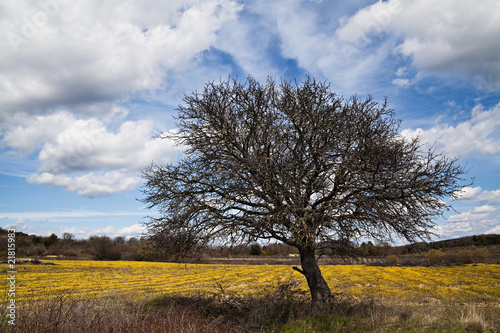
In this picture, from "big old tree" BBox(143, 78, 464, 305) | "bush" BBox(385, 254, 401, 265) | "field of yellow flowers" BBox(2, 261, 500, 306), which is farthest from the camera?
Answer: "bush" BBox(385, 254, 401, 265)

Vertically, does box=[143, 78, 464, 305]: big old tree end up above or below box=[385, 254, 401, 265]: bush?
above

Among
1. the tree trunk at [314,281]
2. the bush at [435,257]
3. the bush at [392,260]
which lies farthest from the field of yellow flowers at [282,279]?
the bush at [392,260]

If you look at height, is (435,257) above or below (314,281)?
below

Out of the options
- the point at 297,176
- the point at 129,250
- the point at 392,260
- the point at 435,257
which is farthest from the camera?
the point at 129,250

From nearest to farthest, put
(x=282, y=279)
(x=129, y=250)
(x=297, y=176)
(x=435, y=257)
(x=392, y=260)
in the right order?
(x=297, y=176)
(x=282, y=279)
(x=435, y=257)
(x=392, y=260)
(x=129, y=250)

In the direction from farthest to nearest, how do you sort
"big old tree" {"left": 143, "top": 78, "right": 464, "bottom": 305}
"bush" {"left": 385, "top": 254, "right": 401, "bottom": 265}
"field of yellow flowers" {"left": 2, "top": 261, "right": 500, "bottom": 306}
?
"bush" {"left": 385, "top": 254, "right": 401, "bottom": 265}
"field of yellow flowers" {"left": 2, "top": 261, "right": 500, "bottom": 306}
"big old tree" {"left": 143, "top": 78, "right": 464, "bottom": 305}

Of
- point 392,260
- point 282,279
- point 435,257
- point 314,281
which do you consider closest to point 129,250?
point 282,279

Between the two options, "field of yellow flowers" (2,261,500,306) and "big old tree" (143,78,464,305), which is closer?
"big old tree" (143,78,464,305)

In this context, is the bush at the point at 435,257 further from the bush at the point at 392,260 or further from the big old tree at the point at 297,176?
the big old tree at the point at 297,176

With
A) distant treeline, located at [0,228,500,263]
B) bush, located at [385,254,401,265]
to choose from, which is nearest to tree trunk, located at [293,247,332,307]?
distant treeline, located at [0,228,500,263]

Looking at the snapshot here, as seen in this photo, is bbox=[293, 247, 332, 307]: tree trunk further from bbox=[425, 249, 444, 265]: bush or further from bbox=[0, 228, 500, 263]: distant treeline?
bbox=[425, 249, 444, 265]: bush

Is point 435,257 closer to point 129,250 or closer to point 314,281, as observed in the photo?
point 314,281

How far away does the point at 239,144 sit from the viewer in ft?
37.1

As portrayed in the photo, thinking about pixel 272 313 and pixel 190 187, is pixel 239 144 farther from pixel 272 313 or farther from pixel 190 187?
pixel 272 313
